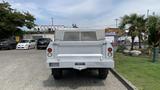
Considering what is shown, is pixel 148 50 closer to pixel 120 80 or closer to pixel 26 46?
pixel 120 80

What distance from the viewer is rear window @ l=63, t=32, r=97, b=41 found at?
44.3 feet

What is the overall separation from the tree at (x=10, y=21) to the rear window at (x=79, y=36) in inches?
1562

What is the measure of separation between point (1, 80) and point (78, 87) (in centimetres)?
364

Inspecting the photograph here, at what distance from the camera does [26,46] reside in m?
47.2

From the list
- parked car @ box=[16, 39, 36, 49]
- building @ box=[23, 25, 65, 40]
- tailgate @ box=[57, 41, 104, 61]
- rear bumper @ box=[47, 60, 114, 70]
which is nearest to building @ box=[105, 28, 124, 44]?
parked car @ box=[16, 39, 36, 49]

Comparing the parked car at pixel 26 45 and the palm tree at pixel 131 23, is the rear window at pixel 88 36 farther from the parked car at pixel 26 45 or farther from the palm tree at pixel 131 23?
the parked car at pixel 26 45

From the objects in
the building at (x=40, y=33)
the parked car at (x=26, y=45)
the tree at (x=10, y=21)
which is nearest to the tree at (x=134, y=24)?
the parked car at (x=26, y=45)

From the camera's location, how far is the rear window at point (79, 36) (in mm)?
13492

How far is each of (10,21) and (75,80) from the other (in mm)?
43740

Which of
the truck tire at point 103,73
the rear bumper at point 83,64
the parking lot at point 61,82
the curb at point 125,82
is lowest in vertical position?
the parking lot at point 61,82

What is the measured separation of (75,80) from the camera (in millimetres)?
13078

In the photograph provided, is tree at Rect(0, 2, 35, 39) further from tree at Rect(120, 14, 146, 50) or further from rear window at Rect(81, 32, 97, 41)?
rear window at Rect(81, 32, 97, 41)

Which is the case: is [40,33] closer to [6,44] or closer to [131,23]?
[6,44]

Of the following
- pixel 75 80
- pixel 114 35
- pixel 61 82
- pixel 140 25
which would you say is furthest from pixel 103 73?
pixel 114 35
